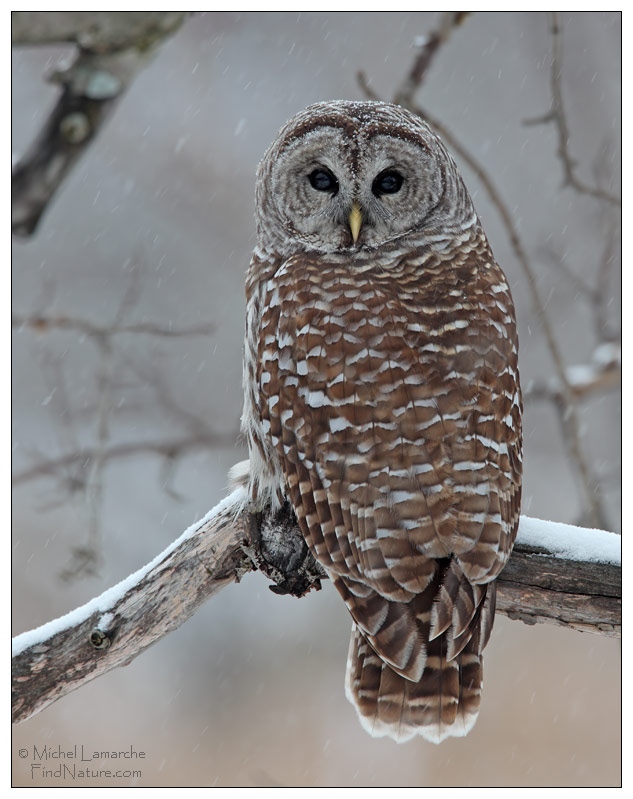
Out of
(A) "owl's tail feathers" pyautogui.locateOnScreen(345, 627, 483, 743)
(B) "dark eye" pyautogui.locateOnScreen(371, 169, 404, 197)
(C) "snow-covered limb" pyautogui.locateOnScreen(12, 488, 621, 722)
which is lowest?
(A) "owl's tail feathers" pyautogui.locateOnScreen(345, 627, 483, 743)

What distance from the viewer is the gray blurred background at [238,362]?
491 centimetres

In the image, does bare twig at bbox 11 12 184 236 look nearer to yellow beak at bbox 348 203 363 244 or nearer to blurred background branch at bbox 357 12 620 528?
blurred background branch at bbox 357 12 620 528

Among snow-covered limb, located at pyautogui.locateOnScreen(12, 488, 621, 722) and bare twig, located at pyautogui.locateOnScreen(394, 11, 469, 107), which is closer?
snow-covered limb, located at pyautogui.locateOnScreen(12, 488, 621, 722)

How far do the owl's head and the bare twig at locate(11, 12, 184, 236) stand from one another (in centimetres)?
86

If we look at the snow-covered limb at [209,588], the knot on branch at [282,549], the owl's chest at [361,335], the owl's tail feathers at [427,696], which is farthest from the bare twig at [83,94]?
the owl's tail feathers at [427,696]

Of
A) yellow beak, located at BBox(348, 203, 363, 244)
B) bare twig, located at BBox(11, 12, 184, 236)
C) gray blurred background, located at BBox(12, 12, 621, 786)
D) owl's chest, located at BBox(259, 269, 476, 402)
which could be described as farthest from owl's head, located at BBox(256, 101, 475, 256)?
gray blurred background, located at BBox(12, 12, 621, 786)

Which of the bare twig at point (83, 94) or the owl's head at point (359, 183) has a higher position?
the bare twig at point (83, 94)

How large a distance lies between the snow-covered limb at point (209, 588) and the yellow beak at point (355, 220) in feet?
3.05

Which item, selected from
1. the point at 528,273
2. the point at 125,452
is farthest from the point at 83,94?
the point at 528,273

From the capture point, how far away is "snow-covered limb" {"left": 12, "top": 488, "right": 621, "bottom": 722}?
2.56 m

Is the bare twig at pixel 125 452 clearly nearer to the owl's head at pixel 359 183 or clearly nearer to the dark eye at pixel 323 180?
the owl's head at pixel 359 183

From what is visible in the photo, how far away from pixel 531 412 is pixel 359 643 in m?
3.60

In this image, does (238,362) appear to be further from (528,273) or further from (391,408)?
(391,408)
